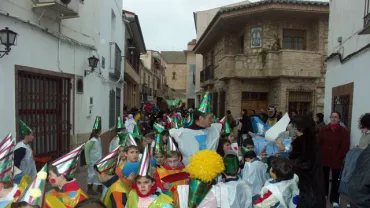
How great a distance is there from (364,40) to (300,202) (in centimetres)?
403

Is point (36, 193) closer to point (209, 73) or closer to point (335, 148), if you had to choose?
point (335, 148)

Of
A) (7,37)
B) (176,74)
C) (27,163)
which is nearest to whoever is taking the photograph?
(27,163)

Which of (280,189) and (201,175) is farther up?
(201,175)

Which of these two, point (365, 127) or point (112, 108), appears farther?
point (112, 108)

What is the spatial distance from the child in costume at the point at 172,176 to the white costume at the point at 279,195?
32.0 inches

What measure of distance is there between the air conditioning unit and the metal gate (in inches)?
50.2

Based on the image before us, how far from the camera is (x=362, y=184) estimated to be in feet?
8.18

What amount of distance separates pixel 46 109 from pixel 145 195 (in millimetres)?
4501

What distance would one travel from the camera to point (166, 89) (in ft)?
173

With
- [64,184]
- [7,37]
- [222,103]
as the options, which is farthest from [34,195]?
[222,103]

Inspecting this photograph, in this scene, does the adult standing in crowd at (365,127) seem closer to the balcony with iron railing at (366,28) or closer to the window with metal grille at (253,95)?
the balcony with iron railing at (366,28)

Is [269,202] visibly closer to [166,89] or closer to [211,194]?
[211,194]

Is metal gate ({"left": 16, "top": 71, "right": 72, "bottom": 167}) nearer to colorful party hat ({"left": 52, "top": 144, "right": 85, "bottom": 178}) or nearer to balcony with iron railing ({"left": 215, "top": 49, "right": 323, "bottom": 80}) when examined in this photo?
colorful party hat ({"left": 52, "top": 144, "right": 85, "bottom": 178})

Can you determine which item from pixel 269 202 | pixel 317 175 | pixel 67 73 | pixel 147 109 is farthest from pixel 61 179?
pixel 147 109
